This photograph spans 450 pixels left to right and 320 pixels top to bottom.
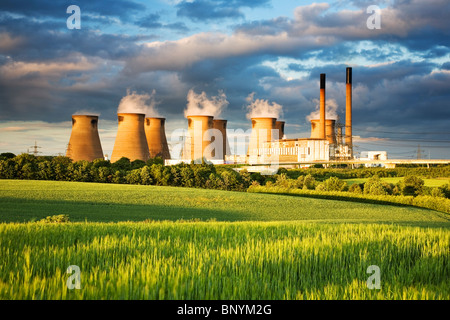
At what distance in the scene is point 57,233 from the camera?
6.94 meters

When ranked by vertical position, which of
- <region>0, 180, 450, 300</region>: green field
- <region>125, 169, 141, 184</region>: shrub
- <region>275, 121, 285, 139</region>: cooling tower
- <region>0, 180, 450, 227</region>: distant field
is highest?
<region>275, 121, 285, 139</region>: cooling tower

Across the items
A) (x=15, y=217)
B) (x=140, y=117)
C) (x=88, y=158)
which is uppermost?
(x=140, y=117)

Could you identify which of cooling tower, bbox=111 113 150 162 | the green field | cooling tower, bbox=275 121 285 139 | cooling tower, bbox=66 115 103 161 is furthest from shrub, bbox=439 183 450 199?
cooling tower, bbox=275 121 285 139

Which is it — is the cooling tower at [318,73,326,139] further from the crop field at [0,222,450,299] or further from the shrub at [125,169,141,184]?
the crop field at [0,222,450,299]

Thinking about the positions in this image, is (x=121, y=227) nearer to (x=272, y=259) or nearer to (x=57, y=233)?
(x=57, y=233)

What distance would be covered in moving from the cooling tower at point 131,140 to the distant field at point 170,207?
38.9 ft

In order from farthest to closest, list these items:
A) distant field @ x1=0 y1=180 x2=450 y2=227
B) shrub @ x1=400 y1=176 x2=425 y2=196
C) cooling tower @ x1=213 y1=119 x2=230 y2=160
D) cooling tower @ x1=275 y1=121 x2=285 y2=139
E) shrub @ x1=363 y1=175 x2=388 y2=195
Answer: cooling tower @ x1=275 y1=121 x2=285 y2=139 → cooling tower @ x1=213 y1=119 x2=230 y2=160 → shrub @ x1=400 y1=176 x2=425 y2=196 → shrub @ x1=363 y1=175 x2=388 y2=195 → distant field @ x1=0 y1=180 x2=450 y2=227

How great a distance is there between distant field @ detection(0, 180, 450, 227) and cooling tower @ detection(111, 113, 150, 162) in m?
11.9

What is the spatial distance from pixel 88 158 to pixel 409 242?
33474 millimetres

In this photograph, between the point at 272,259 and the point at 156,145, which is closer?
the point at 272,259

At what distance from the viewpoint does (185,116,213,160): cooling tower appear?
144 feet

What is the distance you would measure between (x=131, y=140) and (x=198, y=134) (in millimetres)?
9450
